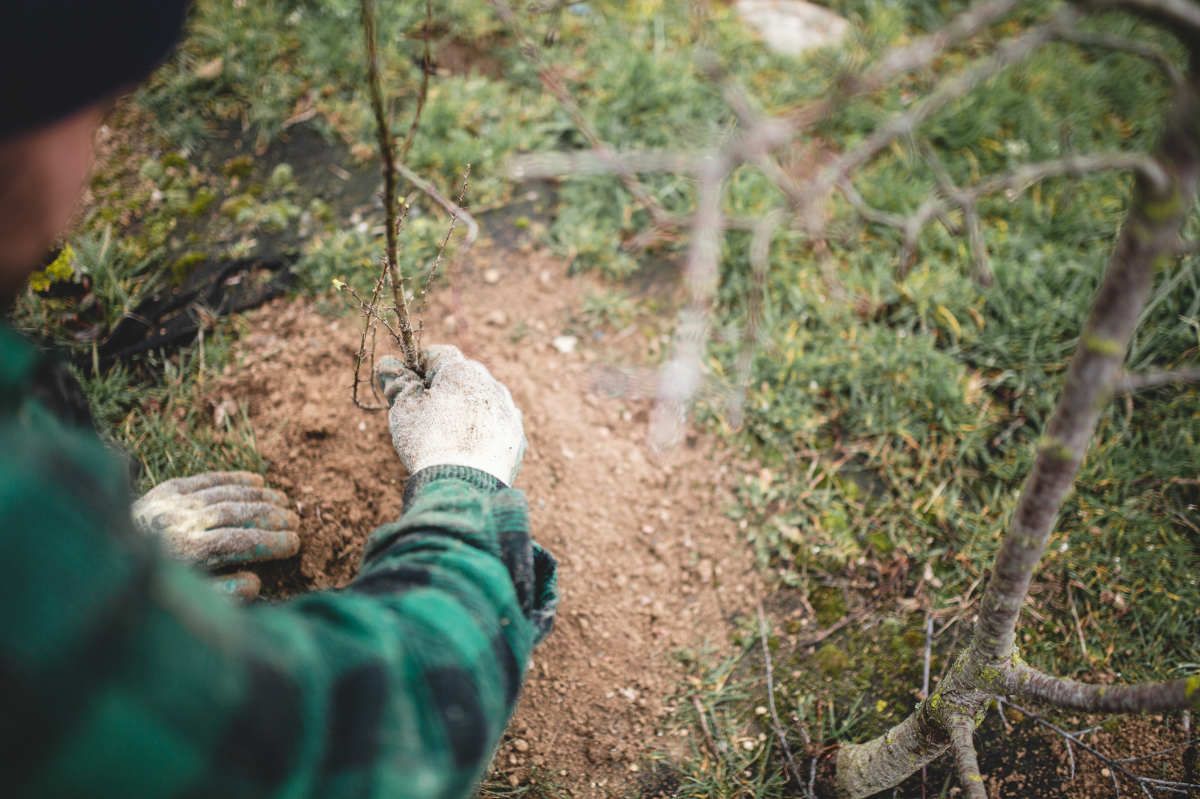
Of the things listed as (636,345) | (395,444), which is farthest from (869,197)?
(395,444)

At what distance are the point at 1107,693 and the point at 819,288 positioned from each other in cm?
210

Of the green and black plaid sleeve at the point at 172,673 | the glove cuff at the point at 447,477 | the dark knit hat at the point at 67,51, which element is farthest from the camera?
the glove cuff at the point at 447,477

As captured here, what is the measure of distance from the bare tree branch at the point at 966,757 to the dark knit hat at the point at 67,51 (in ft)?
6.45

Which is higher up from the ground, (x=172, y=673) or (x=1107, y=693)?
(x=172, y=673)

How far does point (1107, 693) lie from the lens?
120cm

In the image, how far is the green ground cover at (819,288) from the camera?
2459 mm

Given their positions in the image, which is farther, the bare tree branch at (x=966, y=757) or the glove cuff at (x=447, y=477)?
the glove cuff at (x=447, y=477)

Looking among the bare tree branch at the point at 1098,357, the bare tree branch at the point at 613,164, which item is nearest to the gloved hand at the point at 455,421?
the bare tree branch at the point at 613,164

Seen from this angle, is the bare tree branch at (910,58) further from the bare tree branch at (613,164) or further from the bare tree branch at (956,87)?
the bare tree branch at (613,164)

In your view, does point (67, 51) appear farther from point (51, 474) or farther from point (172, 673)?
point (172, 673)

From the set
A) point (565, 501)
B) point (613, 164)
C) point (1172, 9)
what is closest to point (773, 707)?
point (565, 501)

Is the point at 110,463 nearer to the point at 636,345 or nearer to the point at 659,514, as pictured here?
the point at 659,514

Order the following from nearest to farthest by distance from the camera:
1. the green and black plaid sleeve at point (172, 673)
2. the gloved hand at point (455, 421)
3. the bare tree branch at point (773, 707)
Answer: the green and black plaid sleeve at point (172, 673), the gloved hand at point (455, 421), the bare tree branch at point (773, 707)

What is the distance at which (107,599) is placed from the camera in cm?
71
